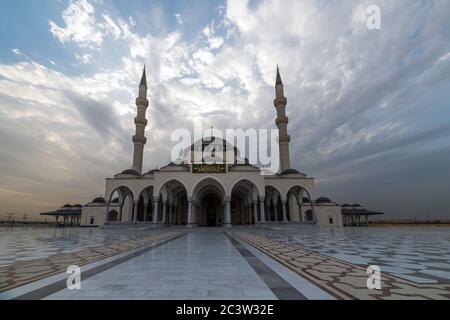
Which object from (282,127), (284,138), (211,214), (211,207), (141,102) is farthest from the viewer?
(211,207)

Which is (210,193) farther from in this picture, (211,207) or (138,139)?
(138,139)

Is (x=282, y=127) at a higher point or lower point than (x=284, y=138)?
higher

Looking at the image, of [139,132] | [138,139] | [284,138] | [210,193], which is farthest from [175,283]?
[210,193]

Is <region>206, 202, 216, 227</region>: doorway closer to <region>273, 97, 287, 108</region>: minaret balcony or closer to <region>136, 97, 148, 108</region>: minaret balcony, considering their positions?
<region>136, 97, 148, 108</region>: minaret balcony

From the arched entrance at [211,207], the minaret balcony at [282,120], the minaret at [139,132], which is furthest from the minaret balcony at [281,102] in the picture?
the minaret at [139,132]

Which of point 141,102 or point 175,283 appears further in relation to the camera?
point 141,102

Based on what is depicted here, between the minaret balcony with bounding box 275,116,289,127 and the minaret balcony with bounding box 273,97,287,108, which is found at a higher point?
the minaret balcony with bounding box 273,97,287,108

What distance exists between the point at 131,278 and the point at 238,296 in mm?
1723

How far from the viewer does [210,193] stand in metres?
31.6

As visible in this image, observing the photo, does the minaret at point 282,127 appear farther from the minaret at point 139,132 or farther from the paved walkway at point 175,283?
the paved walkway at point 175,283

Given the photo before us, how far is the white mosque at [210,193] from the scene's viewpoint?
23.1 metres

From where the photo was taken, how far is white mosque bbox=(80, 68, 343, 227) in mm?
23141

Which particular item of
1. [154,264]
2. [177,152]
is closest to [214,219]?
[177,152]

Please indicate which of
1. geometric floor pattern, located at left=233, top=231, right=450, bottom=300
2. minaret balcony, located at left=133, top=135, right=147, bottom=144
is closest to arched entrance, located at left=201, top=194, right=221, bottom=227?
minaret balcony, located at left=133, top=135, right=147, bottom=144
